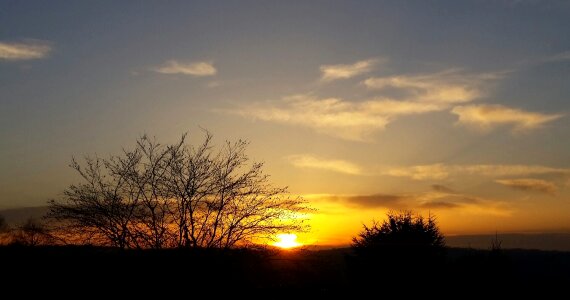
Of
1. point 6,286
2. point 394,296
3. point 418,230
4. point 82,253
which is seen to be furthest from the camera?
point 418,230

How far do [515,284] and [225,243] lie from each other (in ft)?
44.7

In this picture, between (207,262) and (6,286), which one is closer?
(6,286)

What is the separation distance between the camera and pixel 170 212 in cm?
2552

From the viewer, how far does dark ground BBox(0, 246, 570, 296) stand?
21.7m

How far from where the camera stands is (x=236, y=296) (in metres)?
→ 22.0

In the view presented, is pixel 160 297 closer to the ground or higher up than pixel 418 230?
closer to the ground

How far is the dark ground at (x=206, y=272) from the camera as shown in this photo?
21.7 m

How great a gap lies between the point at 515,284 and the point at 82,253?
1965 centimetres

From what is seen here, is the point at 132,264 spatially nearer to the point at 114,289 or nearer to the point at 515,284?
the point at 114,289

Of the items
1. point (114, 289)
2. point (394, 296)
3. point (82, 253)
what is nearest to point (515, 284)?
point (394, 296)

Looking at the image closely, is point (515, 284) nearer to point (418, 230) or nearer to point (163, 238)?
point (418, 230)

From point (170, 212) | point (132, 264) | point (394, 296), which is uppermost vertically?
point (170, 212)

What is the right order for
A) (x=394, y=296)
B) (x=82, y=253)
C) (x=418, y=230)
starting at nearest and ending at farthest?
(x=82, y=253), (x=394, y=296), (x=418, y=230)

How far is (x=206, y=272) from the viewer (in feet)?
75.0
